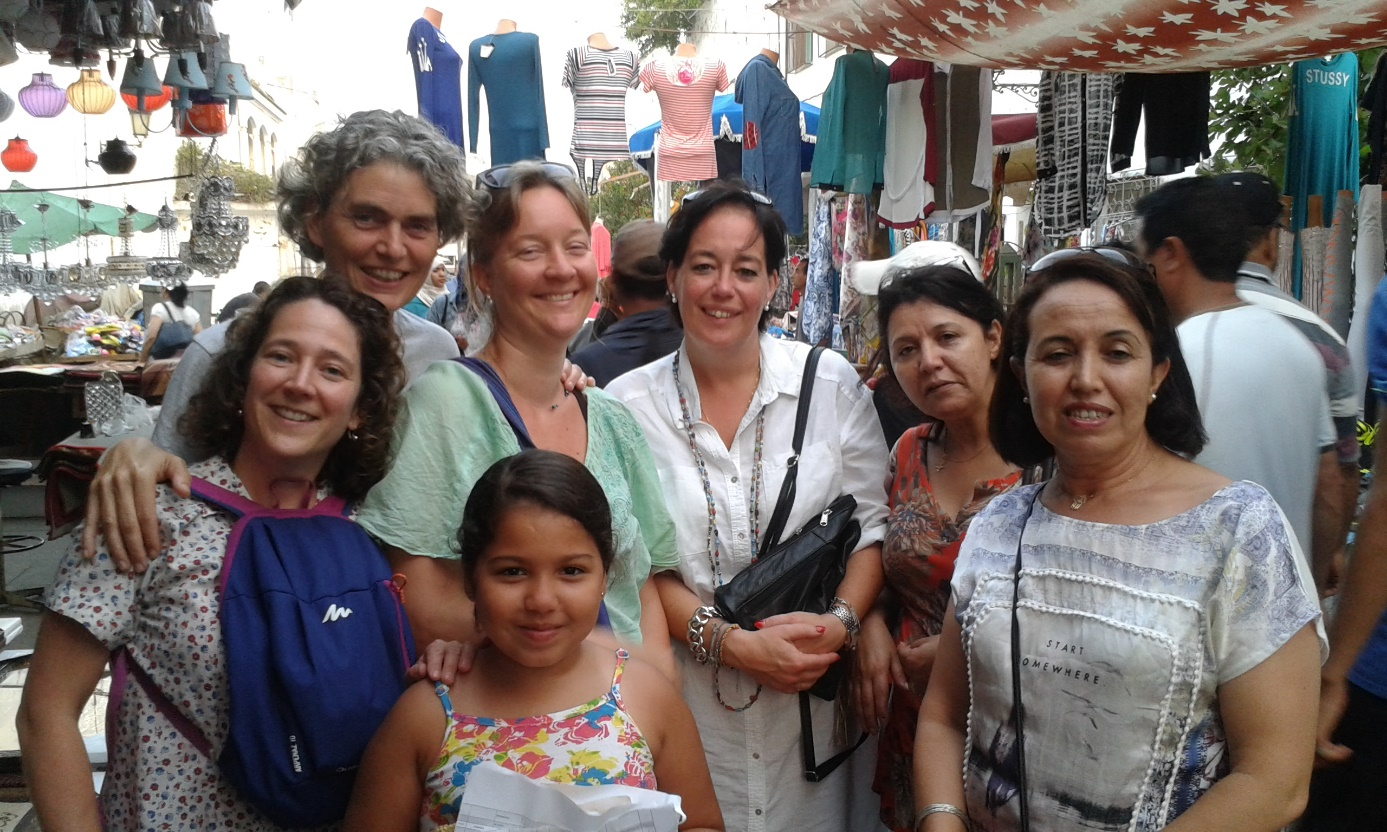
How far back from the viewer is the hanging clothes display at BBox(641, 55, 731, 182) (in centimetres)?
952

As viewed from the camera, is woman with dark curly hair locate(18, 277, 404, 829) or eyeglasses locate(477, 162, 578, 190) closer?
woman with dark curly hair locate(18, 277, 404, 829)

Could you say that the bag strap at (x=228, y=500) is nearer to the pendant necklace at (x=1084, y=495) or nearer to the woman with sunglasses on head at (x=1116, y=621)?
the woman with sunglasses on head at (x=1116, y=621)

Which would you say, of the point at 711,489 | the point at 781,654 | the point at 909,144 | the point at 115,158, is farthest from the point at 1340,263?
the point at 115,158

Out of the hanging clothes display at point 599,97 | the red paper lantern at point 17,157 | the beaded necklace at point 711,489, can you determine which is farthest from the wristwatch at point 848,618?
the red paper lantern at point 17,157

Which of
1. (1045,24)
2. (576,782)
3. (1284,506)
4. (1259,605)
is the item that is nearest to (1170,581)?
(1259,605)

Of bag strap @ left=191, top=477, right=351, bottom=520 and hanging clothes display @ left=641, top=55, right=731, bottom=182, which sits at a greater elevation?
hanging clothes display @ left=641, top=55, right=731, bottom=182

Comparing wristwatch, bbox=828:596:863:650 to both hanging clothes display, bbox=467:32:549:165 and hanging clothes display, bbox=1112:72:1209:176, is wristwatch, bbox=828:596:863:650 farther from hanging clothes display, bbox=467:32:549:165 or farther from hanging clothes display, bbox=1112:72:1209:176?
hanging clothes display, bbox=467:32:549:165

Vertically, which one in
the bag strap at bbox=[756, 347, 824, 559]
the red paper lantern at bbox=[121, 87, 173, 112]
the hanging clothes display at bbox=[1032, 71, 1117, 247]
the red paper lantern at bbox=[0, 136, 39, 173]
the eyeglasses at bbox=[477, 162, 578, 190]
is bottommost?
the bag strap at bbox=[756, 347, 824, 559]

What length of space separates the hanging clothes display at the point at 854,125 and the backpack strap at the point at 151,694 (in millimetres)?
5186

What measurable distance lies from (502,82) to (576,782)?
23.6 ft

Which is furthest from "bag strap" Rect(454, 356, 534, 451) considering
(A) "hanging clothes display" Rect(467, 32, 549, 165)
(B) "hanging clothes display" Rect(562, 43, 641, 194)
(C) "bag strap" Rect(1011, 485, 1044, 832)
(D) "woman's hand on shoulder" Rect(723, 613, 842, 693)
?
(B) "hanging clothes display" Rect(562, 43, 641, 194)

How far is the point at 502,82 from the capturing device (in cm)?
816

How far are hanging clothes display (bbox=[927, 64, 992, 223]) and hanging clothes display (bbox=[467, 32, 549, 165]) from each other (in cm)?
352

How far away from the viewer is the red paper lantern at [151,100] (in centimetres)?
906
